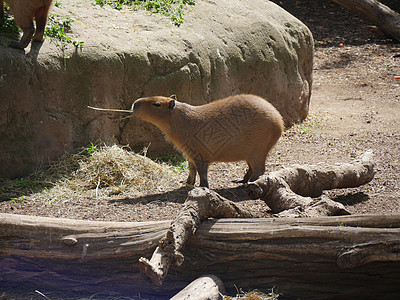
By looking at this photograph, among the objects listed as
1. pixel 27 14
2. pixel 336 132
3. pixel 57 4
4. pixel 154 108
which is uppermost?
pixel 27 14

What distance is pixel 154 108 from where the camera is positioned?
5.45 meters

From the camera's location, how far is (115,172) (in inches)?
221

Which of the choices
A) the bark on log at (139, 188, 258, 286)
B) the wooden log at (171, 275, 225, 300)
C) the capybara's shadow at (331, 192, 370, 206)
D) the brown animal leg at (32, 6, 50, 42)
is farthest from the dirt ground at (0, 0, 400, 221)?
the brown animal leg at (32, 6, 50, 42)

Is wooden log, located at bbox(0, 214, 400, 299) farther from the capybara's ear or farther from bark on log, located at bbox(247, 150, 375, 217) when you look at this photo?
the capybara's ear

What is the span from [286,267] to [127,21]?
4.87 metres

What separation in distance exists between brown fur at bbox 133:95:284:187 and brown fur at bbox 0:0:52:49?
57.1 inches

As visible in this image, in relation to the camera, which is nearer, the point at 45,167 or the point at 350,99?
the point at 45,167

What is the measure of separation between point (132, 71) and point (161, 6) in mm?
1677

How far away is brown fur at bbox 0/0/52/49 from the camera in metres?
5.40

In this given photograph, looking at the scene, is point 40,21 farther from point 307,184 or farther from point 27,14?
point 307,184

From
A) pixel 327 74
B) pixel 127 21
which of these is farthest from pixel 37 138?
pixel 327 74

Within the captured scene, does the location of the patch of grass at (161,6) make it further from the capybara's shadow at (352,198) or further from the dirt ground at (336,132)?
the capybara's shadow at (352,198)

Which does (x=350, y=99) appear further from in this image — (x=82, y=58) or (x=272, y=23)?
(x=82, y=58)

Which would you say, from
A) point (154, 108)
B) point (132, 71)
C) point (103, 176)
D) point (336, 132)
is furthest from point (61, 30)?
point (336, 132)
